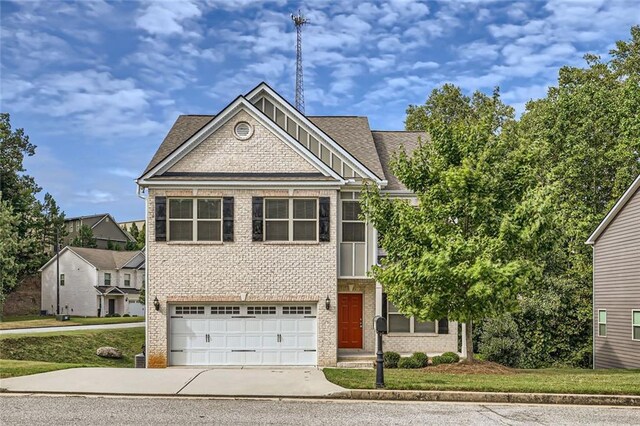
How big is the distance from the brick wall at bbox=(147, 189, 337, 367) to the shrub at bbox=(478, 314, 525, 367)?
6.76 metres

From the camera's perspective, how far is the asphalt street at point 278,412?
11273mm

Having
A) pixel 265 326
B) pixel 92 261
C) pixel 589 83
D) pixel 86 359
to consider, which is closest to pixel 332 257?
pixel 265 326

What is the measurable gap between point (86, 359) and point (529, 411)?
70.1 feet

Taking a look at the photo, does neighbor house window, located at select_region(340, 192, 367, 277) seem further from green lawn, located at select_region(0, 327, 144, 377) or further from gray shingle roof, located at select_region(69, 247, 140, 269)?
gray shingle roof, located at select_region(69, 247, 140, 269)

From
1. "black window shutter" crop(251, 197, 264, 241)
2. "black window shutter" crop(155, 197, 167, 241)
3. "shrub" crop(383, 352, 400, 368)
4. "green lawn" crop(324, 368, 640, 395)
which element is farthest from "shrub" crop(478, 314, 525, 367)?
"black window shutter" crop(155, 197, 167, 241)

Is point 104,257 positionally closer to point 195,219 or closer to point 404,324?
point 195,219

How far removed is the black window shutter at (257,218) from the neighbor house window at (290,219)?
157 mm

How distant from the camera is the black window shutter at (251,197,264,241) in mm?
21531

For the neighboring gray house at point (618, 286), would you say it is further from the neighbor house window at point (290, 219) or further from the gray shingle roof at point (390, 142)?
the neighbor house window at point (290, 219)

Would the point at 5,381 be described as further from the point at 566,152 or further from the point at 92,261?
the point at 92,261

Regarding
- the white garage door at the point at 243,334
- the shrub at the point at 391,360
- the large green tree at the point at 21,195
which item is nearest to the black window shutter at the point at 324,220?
the white garage door at the point at 243,334

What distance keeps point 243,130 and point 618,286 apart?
15.6 metres

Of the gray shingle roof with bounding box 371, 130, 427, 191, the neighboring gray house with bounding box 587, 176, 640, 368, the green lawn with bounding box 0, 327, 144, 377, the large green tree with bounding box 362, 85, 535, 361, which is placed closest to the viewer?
the large green tree with bounding box 362, 85, 535, 361

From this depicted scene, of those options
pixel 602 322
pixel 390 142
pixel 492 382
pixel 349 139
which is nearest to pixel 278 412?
pixel 492 382
